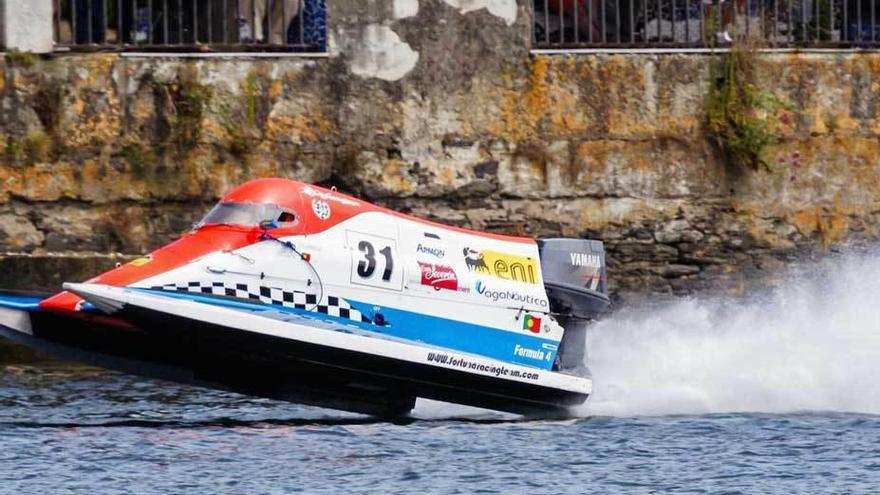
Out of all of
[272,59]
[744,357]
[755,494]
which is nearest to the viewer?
[755,494]

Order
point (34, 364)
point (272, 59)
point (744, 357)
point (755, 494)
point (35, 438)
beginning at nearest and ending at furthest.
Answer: point (755, 494), point (35, 438), point (744, 357), point (34, 364), point (272, 59)

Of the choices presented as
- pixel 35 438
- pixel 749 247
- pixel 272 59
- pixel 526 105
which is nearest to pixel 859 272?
pixel 749 247

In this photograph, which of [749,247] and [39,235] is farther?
[749,247]

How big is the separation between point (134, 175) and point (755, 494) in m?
7.72

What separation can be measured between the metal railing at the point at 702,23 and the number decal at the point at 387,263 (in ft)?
15.8

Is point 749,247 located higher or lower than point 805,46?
lower

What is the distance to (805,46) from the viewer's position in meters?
18.2

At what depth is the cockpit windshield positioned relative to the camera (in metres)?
13.2

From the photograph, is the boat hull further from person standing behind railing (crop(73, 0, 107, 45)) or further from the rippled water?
person standing behind railing (crop(73, 0, 107, 45))

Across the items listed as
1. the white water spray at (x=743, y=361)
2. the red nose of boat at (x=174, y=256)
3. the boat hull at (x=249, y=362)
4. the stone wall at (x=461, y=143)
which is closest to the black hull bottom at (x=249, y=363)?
the boat hull at (x=249, y=362)

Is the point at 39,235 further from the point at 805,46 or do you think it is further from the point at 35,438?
the point at 805,46

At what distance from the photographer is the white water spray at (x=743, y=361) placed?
47.2ft

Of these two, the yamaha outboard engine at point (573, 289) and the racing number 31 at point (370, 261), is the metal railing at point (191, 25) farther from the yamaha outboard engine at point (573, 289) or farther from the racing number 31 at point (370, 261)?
the racing number 31 at point (370, 261)

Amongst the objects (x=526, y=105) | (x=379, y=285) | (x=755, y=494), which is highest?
(x=526, y=105)
